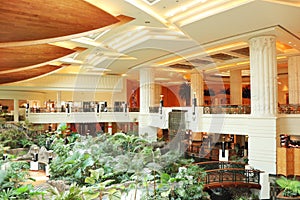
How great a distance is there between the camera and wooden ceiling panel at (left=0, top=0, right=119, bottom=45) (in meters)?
7.28

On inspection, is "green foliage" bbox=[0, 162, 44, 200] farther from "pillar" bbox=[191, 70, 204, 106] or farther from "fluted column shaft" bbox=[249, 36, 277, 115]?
"pillar" bbox=[191, 70, 204, 106]

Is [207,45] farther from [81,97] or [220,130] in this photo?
[81,97]

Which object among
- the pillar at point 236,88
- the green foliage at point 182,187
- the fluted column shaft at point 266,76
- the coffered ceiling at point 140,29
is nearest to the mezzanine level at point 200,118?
the fluted column shaft at point 266,76

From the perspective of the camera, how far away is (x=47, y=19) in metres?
8.02

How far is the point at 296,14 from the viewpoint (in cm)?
944

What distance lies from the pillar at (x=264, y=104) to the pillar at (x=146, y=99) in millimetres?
8685

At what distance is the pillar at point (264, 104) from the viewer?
38.3 feet

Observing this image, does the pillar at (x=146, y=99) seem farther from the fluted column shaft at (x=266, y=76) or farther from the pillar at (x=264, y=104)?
the fluted column shaft at (x=266, y=76)

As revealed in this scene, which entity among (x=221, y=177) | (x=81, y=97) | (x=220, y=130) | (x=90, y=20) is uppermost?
(x=90, y=20)

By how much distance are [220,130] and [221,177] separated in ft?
10.3

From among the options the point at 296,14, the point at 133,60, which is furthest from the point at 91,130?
the point at 296,14

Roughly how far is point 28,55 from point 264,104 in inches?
370

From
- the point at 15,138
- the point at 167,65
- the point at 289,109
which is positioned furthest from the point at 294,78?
the point at 15,138

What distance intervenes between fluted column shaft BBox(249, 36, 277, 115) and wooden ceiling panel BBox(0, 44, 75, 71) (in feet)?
26.3
